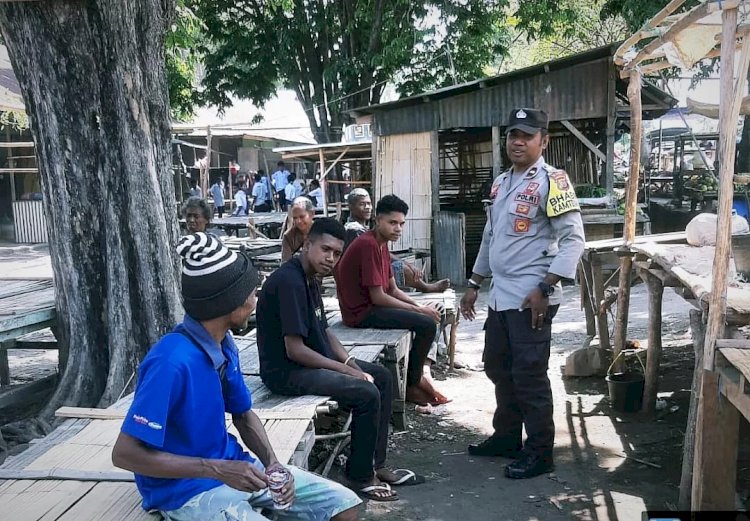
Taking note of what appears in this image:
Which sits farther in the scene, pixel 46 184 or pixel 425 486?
pixel 46 184

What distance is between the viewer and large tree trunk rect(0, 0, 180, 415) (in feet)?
15.7

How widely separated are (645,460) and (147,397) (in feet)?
12.0

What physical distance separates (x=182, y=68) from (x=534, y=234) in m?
12.8

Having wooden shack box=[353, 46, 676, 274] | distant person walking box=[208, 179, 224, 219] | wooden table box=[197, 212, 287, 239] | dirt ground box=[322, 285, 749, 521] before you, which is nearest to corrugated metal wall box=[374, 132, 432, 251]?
wooden shack box=[353, 46, 676, 274]

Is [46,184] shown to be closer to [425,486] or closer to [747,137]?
[425,486]

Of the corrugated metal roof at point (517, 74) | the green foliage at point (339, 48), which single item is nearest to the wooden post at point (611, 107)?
the corrugated metal roof at point (517, 74)

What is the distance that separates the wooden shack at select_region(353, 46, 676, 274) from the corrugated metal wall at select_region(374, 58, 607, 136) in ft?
0.06

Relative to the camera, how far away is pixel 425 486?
4340mm

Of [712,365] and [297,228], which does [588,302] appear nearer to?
[297,228]

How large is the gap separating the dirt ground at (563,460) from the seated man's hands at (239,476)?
1.86 meters

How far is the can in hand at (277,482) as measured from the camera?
7.70 ft

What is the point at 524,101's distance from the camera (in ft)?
41.4

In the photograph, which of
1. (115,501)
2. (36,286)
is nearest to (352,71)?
(36,286)

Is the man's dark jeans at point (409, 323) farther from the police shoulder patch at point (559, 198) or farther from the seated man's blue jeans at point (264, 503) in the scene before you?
the seated man's blue jeans at point (264, 503)
